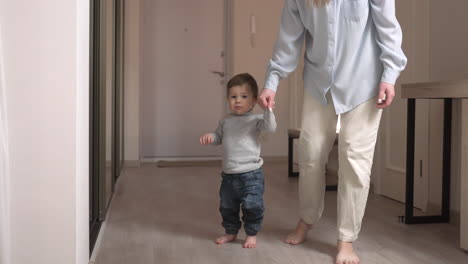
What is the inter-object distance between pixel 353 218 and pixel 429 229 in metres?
0.67

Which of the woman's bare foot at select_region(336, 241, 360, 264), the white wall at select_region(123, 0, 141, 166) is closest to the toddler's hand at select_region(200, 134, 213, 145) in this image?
the woman's bare foot at select_region(336, 241, 360, 264)

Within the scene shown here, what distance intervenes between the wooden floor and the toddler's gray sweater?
0.32 meters

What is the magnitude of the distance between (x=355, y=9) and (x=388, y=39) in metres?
0.16

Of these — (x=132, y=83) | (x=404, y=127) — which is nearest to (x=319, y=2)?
(x=404, y=127)

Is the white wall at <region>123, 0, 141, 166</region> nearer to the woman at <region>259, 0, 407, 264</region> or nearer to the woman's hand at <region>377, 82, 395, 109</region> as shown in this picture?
the woman at <region>259, 0, 407, 264</region>

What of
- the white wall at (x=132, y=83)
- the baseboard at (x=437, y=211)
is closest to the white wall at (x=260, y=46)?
the white wall at (x=132, y=83)

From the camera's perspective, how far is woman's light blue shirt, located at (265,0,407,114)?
1.69m

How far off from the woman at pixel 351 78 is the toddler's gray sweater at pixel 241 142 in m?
0.15

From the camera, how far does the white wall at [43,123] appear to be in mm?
1124

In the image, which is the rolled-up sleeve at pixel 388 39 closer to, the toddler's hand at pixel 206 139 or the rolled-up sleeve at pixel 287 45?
the rolled-up sleeve at pixel 287 45

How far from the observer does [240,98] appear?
1.93m

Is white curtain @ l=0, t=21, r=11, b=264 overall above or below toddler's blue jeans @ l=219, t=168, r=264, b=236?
above

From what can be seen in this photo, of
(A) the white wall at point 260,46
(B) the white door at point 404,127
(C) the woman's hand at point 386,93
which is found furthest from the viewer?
(A) the white wall at point 260,46

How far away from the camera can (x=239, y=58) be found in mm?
5047
